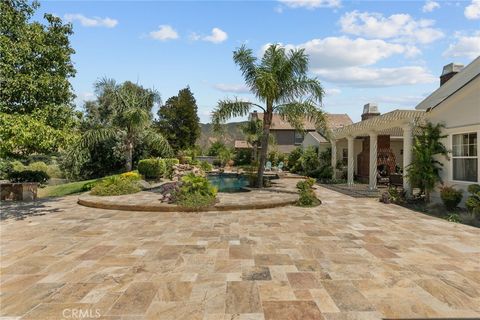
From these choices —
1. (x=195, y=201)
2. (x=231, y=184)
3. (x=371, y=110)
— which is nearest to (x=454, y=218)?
(x=195, y=201)

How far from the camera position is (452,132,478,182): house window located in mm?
9031

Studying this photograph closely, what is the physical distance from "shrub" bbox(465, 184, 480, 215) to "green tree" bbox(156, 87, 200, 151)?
27543mm

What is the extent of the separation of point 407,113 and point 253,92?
20.0 feet

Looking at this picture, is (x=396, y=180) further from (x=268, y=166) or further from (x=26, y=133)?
(x=268, y=166)

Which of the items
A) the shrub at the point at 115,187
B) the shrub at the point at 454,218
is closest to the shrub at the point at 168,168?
the shrub at the point at 115,187

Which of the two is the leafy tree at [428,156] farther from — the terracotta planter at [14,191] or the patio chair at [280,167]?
the patio chair at [280,167]

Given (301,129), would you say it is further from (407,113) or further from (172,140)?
(172,140)

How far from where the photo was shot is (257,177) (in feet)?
49.1

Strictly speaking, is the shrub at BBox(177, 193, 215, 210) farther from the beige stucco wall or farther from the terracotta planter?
the beige stucco wall

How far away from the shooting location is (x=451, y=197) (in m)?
8.94

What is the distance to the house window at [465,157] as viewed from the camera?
903 cm

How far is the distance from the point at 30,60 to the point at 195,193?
18.7 feet

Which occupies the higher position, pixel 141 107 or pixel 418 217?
pixel 141 107

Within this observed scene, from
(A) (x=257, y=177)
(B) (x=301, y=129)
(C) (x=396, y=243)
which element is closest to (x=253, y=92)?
(B) (x=301, y=129)
